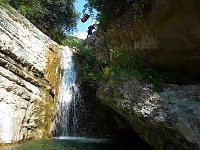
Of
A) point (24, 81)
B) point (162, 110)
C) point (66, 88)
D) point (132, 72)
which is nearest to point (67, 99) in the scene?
point (66, 88)

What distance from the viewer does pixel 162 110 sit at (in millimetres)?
10227

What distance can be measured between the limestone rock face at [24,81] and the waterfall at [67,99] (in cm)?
48

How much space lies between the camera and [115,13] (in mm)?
14703

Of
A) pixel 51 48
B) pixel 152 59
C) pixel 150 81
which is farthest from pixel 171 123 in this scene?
pixel 51 48

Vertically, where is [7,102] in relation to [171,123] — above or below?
above

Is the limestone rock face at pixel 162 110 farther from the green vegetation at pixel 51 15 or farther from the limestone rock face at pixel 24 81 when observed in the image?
the green vegetation at pixel 51 15

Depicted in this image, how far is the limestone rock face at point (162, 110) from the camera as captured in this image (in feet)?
30.8

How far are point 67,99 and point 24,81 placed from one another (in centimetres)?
308

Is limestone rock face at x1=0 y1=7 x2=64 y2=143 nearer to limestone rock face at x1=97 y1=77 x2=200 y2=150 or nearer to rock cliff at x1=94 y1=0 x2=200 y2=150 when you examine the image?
rock cliff at x1=94 y1=0 x2=200 y2=150

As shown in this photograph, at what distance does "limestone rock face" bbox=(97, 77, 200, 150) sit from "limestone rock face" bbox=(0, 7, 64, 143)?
3.80m

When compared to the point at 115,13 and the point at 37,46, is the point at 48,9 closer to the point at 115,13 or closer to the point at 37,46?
the point at 37,46

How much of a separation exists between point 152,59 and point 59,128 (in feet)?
19.3

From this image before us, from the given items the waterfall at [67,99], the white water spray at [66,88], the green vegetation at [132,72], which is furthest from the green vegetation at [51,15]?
the green vegetation at [132,72]

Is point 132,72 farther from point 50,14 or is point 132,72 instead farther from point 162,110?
point 50,14
